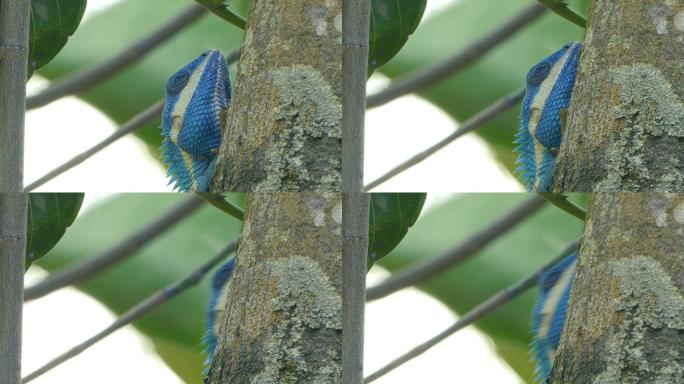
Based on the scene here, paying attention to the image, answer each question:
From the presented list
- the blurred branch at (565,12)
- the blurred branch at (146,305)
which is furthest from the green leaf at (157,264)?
the blurred branch at (565,12)

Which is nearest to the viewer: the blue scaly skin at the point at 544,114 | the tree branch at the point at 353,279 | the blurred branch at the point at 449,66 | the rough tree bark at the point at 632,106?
the rough tree bark at the point at 632,106

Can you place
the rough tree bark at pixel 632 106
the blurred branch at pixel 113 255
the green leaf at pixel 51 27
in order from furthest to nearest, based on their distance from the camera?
the green leaf at pixel 51 27 < the blurred branch at pixel 113 255 < the rough tree bark at pixel 632 106

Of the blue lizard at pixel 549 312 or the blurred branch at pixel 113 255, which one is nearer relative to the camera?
the blue lizard at pixel 549 312

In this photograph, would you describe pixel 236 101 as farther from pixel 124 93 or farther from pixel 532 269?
pixel 532 269

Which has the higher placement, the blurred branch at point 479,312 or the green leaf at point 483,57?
the green leaf at point 483,57

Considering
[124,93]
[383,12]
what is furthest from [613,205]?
[124,93]

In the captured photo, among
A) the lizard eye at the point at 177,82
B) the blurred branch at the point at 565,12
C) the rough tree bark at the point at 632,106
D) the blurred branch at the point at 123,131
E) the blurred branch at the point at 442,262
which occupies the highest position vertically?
the blurred branch at the point at 565,12

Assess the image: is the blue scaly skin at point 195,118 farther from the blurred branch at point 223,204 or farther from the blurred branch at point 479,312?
the blurred branch at point 479,312
